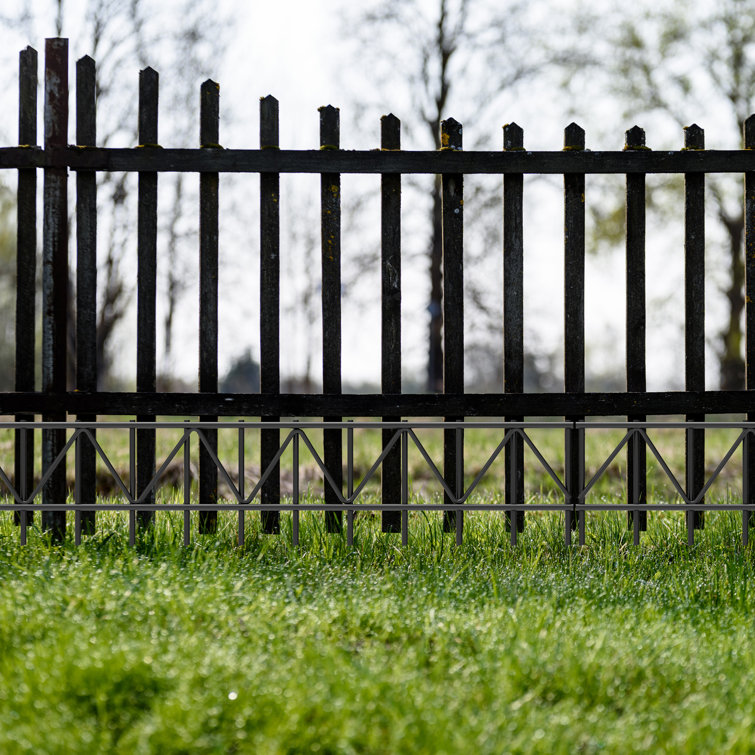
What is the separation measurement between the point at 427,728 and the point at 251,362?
34.1 meters

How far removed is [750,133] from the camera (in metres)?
5.06

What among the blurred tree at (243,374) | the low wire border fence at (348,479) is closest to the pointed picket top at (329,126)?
the low wire border fence at (348,479)

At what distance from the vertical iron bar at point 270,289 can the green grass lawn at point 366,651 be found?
0.51 m

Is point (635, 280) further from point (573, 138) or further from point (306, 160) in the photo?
point (306, 160)

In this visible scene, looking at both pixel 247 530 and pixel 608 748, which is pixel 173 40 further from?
pixel 608 748

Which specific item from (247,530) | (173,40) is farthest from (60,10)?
(247,530)

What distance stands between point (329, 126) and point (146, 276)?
5.08ft

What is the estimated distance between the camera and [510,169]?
4.81 m

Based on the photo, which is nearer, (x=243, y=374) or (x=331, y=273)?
(x=331, y=273)

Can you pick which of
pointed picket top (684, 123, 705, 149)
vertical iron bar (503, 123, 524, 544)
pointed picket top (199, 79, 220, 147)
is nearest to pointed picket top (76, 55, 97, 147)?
pointed picket top (199, 79, 220, 147)

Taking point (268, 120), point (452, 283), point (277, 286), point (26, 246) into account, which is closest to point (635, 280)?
point (452, 283)

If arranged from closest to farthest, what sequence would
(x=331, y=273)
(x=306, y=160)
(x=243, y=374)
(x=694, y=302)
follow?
(x=306, y=160) → (x=331, y=273) → (x=694, y=302) → (x=243, y=374)

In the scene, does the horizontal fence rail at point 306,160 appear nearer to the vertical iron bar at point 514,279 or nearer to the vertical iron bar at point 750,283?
the vertical iron bar at point 514,279

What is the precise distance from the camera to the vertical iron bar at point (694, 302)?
498 cm
